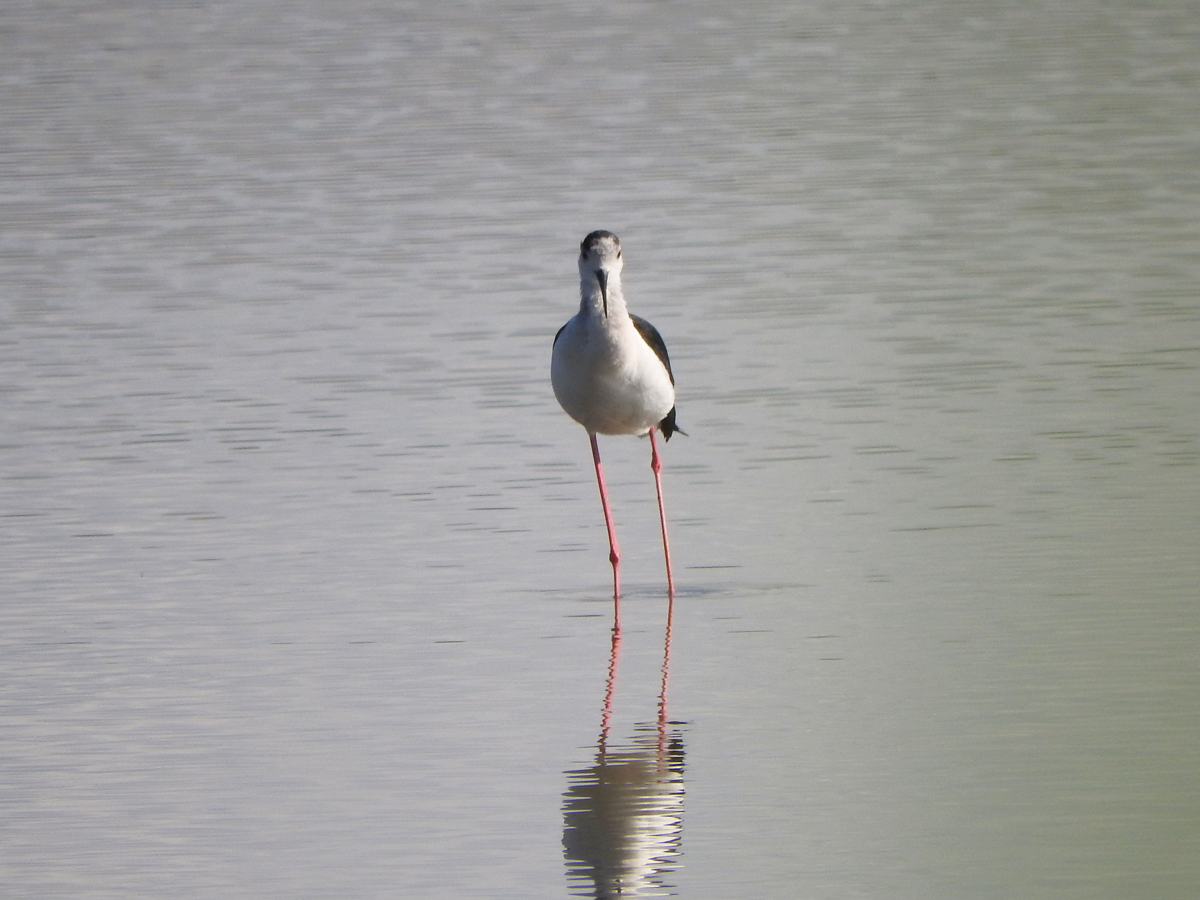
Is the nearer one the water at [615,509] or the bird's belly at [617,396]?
the water at [615,509]

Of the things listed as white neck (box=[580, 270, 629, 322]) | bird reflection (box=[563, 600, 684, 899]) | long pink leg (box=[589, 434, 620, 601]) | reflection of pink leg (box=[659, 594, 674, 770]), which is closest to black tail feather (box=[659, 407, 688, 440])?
long pink leg (box=[589, 434, 620, 601])

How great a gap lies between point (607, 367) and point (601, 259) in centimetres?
39

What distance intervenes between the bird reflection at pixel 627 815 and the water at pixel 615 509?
0.06 feet

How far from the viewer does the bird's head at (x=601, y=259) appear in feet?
28.8

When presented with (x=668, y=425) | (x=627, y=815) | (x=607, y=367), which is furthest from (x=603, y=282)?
(x=627, y=815)

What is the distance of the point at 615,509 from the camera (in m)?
9.93

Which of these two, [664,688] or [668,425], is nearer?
[664,688]

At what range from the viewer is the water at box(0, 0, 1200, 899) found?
5.93m

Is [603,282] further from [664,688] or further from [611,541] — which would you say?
[664,688]

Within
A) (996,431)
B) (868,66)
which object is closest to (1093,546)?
(996,431)

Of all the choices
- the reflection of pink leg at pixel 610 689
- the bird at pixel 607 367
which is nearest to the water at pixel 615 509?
the reflection of pink leg at pixel 610 689

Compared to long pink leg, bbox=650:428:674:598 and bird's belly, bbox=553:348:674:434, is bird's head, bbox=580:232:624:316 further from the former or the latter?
long pink leg, bbox=650:428:674:598

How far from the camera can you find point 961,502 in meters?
9.38

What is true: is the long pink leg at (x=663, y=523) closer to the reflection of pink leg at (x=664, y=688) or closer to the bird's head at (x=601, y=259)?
the reflection of pink leg at (x=664, y=688)
